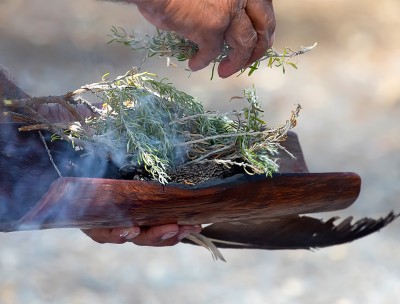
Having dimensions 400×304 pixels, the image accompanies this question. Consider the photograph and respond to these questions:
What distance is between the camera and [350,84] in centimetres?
361

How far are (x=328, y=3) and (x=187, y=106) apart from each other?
2720 mm

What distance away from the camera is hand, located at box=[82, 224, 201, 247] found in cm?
139

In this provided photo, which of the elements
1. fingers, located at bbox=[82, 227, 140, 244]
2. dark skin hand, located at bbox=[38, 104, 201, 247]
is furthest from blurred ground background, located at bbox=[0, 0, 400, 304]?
fingers, located at bbox=[82, 227, 140, 244]

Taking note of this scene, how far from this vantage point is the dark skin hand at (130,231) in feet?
4.54

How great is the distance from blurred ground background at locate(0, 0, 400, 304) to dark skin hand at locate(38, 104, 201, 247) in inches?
24.4

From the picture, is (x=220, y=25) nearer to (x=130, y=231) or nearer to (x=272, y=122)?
(x=130, y=231)

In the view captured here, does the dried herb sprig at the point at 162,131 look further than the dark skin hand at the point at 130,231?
No

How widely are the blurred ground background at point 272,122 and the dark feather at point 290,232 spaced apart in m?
0.66

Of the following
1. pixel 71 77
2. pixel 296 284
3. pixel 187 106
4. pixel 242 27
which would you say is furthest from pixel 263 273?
pixel 242 27

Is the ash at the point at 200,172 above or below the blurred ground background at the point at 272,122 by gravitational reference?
above

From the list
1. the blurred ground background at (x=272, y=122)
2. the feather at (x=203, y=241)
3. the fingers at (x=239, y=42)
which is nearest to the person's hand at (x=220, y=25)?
the fingers at (x=239, y=42)

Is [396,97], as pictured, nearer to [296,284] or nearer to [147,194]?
[296,284]

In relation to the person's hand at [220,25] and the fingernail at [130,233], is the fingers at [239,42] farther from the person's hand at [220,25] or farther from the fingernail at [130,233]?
the fingernail at [130,233]

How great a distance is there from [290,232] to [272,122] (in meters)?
1.65
